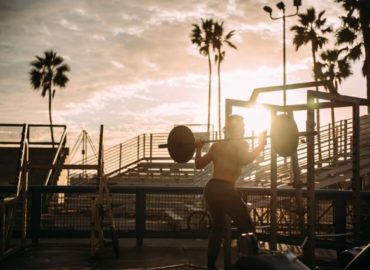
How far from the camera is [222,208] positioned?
5664mm

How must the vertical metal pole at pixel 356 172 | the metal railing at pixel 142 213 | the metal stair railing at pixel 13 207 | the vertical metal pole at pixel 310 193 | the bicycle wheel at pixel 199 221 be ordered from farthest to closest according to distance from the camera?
the bicycle wheel at pixel 199 221 → the metal railing at pixel 142 213 → the metal stair railing at pixel 13 207 → the vertical metal pole at pixel 356 172 → the vertical metal pole at pixel 310 193

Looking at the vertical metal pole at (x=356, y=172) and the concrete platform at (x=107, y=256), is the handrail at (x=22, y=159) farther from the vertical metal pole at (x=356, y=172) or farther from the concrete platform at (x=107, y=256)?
the vertical metal pole at (x=356, y=172)

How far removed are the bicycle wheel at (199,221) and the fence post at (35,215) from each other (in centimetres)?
292

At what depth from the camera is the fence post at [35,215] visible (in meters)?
9.30

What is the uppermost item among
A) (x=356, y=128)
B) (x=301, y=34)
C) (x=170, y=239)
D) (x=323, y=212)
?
(x=301, y=34)

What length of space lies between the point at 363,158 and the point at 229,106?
10981 mm

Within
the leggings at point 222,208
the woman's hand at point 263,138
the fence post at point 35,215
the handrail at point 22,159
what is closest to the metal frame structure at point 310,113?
the woman's hand at point 263,138

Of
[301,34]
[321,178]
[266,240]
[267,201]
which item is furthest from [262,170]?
[301,34]

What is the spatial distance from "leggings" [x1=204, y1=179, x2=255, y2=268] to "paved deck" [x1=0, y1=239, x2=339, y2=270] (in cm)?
146

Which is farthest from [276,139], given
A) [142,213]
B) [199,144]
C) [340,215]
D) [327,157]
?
[327,157]

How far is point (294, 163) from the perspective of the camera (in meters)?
7.46

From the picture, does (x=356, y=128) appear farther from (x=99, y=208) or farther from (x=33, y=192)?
(x=33, y=192)

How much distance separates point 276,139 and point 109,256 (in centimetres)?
362

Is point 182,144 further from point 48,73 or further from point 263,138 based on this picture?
point 48,73
